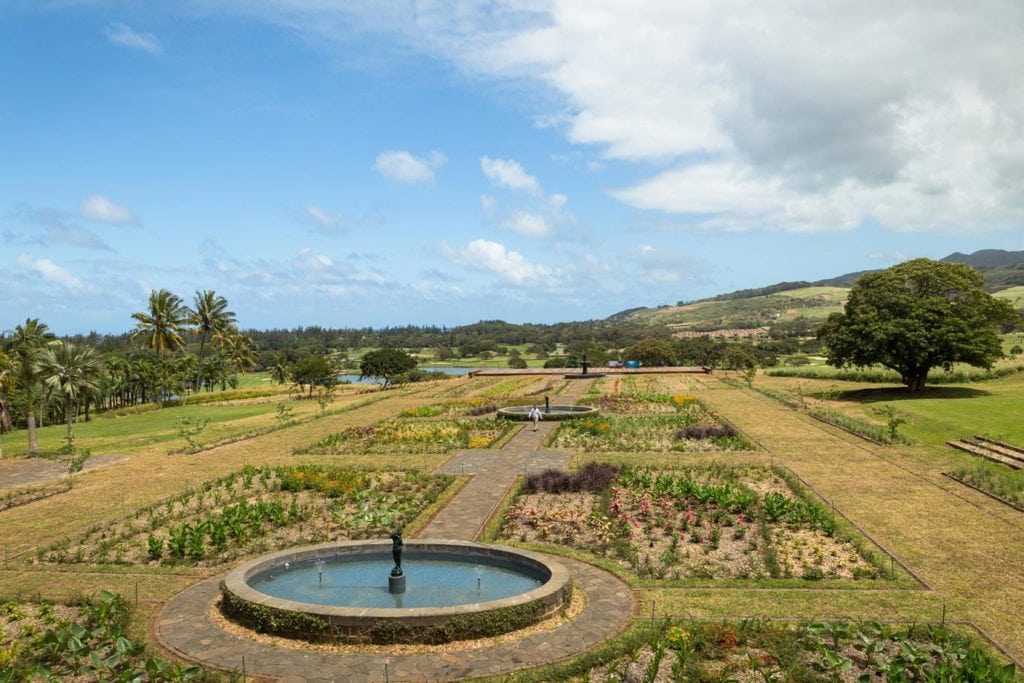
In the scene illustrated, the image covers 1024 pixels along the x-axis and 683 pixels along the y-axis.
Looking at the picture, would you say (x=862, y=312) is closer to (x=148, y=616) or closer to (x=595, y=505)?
(x=595, y=505)

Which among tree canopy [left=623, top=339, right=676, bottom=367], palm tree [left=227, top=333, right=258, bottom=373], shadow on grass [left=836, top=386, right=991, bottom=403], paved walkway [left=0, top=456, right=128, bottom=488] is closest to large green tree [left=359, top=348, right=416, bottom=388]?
palm tree [left=227, top=333, right=258, bottom=373]

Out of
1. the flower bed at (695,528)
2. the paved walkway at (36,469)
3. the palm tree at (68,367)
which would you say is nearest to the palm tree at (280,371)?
the palm tree at (68,367)

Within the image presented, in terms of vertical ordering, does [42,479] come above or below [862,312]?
below

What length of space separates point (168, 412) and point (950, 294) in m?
53.3

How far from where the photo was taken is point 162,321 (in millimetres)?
65125

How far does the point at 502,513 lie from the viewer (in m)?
18.1

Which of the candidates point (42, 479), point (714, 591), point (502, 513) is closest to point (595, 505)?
point (502, 513)

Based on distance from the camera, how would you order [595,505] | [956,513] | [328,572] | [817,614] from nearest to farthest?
[817,614], [328,572], [956,513], [595,505]

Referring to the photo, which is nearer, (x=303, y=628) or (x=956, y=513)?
(x=303, y=628)

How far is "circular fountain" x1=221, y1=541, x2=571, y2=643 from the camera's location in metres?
10.5

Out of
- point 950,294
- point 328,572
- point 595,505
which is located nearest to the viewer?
point 328,572

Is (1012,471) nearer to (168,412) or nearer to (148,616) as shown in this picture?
(148,616)

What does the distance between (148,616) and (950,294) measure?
43.9m

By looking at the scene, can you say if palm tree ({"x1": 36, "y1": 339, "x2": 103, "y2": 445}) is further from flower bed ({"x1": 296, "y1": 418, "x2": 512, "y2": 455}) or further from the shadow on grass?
the shadow on grass
